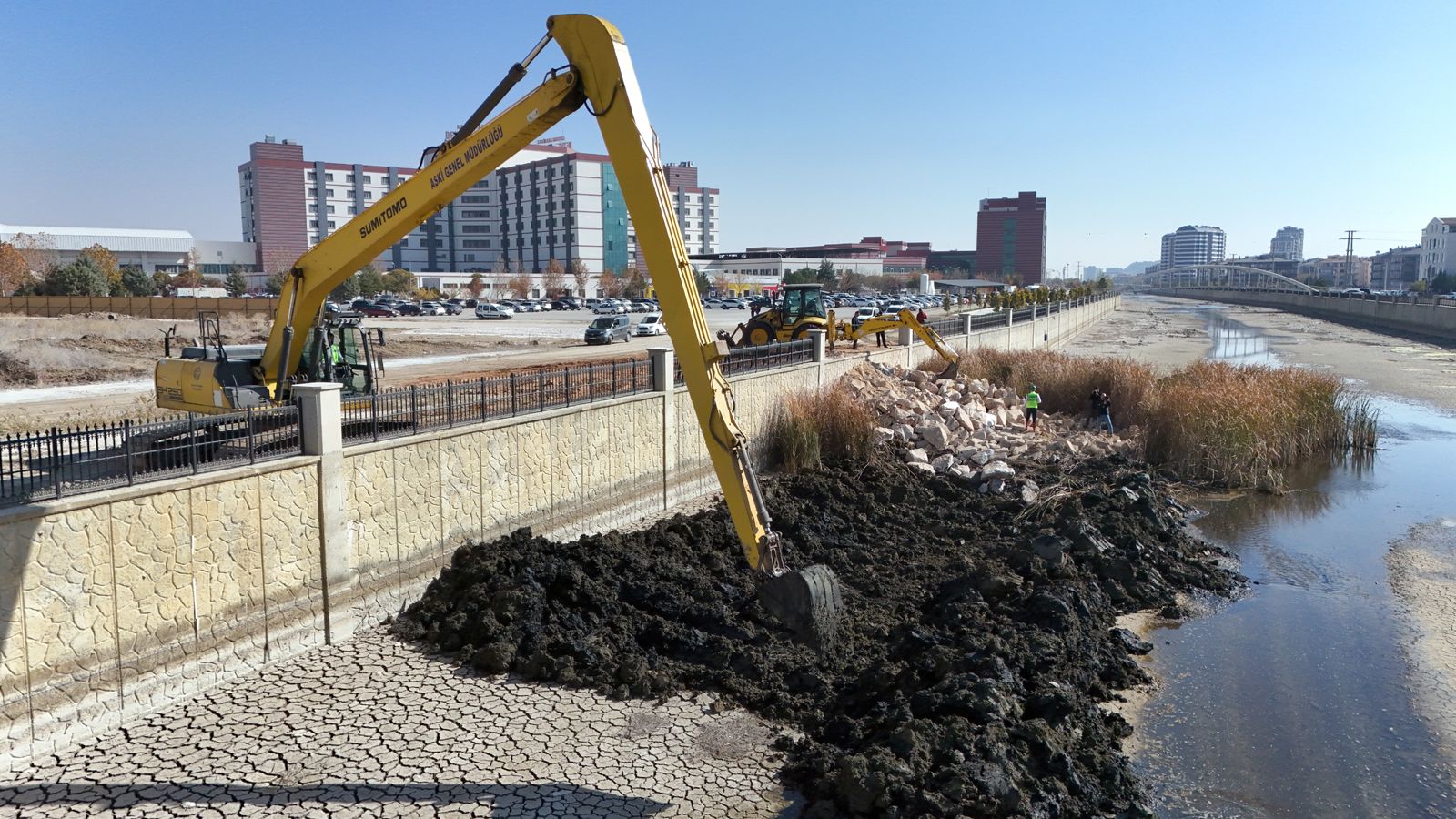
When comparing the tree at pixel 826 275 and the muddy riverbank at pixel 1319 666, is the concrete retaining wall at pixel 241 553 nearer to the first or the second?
the muddy riverbank at pixel 1319 666

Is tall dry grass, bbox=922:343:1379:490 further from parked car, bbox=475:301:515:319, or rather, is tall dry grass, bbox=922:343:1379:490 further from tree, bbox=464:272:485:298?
tree, bbox=464:272:485:298

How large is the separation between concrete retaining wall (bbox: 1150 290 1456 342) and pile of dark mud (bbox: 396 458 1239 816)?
5944 cm

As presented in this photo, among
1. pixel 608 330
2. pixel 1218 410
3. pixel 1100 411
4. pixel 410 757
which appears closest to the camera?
pixel 410 757

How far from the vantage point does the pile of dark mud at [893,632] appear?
298 inches

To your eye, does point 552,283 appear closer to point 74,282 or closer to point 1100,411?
point 74,282

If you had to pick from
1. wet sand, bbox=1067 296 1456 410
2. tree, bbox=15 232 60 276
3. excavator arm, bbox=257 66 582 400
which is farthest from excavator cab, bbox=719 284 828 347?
tree, bbox=15 232 60 276

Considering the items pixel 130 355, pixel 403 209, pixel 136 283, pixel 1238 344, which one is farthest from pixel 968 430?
pixel 136 283

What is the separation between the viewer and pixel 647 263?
9.02m

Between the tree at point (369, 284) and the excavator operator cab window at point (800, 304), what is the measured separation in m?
63.3

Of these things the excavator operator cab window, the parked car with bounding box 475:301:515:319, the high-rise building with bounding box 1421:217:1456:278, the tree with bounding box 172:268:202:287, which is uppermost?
the high-rise building with bounding box 1421:217:1456:278

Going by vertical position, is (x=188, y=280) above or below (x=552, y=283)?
below

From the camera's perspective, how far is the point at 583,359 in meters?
34.2

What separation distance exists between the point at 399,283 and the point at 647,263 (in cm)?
8823

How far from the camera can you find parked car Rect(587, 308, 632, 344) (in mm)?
42094
